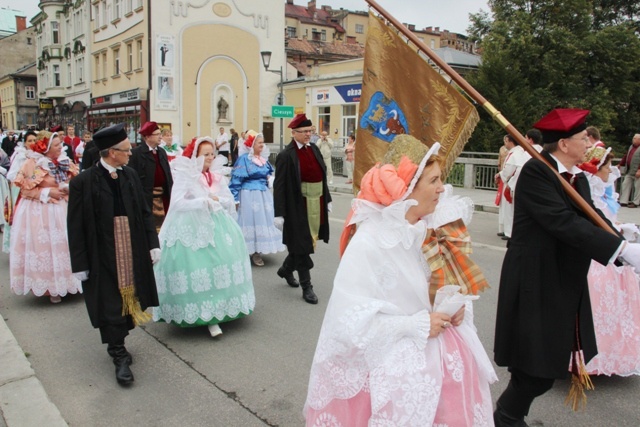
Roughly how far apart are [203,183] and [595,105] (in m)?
22.8

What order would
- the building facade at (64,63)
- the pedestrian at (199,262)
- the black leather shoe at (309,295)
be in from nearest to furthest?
1. the pedestrian at (199,262)
2. the black leather shoe at (309,295)
3. the building facade at (64,63)

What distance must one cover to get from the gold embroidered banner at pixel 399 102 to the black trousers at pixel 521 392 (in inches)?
52.1

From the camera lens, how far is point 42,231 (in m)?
6.21

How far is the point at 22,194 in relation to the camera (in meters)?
6.42

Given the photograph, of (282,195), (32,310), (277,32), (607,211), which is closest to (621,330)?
(607,211)

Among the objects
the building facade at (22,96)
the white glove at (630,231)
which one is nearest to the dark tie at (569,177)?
the white glove at (630,231)

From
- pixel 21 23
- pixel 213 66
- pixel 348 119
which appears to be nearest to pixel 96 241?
pixel 348 119

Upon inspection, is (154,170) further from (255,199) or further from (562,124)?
(562,124)

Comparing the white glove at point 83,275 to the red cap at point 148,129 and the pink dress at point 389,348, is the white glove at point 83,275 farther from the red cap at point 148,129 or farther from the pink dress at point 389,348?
the red cap at point 148,129

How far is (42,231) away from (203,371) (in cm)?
307

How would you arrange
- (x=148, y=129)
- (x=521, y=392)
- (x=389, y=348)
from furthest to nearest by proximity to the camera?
(x=148, y=129)
(x=521, y=392)
(x=389, y=348)

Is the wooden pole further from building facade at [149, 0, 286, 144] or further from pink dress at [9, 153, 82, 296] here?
building facade at [149, 0, 286, 144]

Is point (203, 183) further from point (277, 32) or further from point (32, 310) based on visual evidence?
point (277, 32)

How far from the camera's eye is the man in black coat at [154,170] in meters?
6.33
